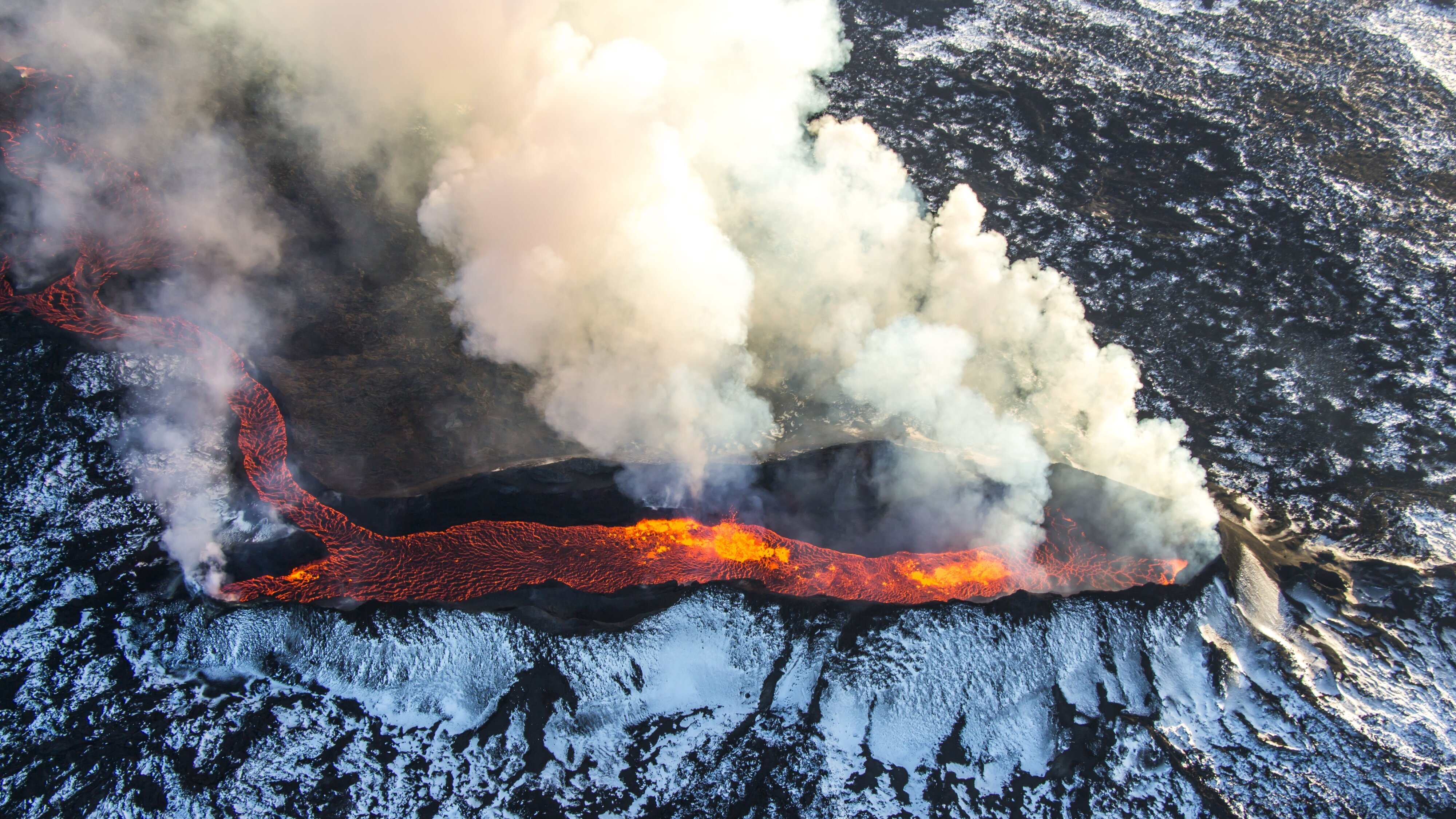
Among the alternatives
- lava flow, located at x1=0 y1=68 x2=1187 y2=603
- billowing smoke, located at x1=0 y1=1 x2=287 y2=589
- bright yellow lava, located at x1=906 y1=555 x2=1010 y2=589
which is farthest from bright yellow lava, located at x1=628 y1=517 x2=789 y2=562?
billowing smoke, located at x1=0 y1=1 x2=287 y2=589

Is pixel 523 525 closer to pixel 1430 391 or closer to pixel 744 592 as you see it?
pixel 744 592

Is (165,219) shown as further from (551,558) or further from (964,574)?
(964,574)

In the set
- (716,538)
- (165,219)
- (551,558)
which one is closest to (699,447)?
(716,538)

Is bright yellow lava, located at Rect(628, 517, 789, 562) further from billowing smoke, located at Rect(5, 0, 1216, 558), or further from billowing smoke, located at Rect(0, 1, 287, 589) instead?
billowing smoke, located at Rect(0, 1, 287, 589)

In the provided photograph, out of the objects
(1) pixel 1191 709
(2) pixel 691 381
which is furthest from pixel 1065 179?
(1) pixel 1191 709

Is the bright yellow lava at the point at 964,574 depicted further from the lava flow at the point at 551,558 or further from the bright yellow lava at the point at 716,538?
the bright yellow lava at the point at 716,538

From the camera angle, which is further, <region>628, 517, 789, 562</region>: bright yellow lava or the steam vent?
<region>628, 517, 789, 562</region>: bright yellow lava
